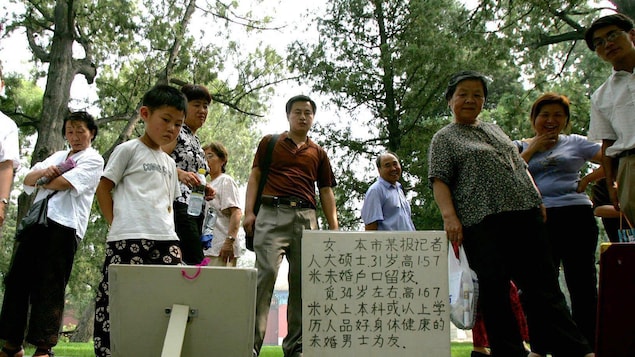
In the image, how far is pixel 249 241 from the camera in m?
4.77

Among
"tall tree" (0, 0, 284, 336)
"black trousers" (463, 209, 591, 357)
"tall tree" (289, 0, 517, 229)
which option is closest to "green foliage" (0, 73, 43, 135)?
"tall tree" (0, 0, 284, 336)

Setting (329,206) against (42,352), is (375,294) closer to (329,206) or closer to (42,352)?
(329,206)

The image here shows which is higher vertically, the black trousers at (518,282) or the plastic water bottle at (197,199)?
the plastic water bottle at (197,199)

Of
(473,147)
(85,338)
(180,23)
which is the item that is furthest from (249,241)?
(85,338)

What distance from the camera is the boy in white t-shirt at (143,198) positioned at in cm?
340

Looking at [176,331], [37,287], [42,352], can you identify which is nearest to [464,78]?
[176,331]

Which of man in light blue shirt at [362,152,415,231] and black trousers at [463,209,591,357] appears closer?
black trousers at [463,209,591,357]

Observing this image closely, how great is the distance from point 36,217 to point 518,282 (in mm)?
3188

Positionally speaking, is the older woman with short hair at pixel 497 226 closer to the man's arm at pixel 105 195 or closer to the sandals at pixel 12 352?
the man's arm at pixel 105 195

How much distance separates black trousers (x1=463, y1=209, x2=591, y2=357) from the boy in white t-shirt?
184 centimetres

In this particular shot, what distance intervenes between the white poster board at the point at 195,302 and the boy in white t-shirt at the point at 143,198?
62 centimetres

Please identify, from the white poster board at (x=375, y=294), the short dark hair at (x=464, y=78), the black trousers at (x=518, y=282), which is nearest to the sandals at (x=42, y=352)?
the white poster board at (x=375, y=294)

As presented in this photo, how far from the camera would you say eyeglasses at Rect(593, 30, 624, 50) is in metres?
3.51

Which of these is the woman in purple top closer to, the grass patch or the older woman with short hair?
the older woman with short hair
